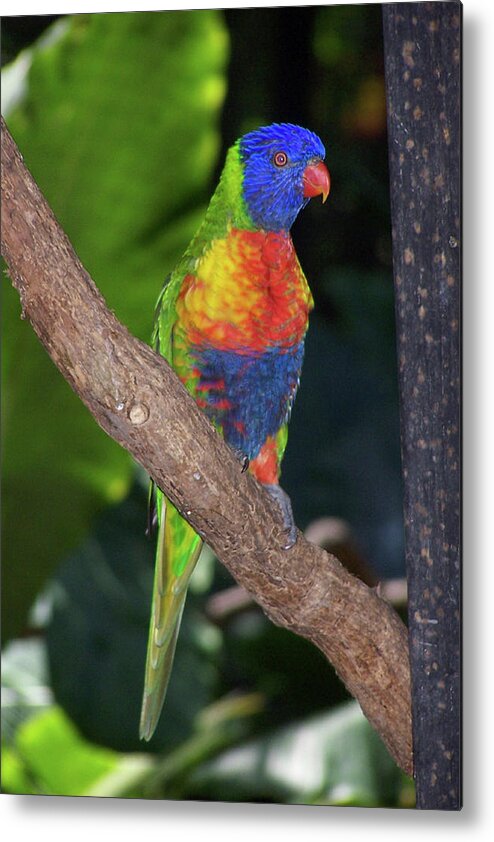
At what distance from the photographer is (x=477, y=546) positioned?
6.66 feet

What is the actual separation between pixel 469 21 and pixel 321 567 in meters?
1.20

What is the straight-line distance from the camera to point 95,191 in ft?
7.27

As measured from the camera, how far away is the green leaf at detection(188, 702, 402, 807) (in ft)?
6.92

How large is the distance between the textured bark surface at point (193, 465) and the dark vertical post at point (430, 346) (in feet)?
0.22

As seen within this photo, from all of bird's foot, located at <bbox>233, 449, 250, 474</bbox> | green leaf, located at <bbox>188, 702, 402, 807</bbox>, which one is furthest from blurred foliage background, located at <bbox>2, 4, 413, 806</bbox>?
bird's foot, located at <bbox>233, 449, 250, 474</bbox>

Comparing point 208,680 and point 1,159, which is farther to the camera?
point 208,680

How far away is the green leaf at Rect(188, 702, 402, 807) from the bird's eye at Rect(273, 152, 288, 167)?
1.19m

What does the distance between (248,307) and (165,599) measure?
0.70 metres

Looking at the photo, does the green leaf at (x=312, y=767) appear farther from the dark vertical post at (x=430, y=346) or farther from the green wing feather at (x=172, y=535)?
the green wing feather at (x=172, y=535)

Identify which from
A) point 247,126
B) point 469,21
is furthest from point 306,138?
point 469,21

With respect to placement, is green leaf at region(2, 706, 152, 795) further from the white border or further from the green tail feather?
the white border

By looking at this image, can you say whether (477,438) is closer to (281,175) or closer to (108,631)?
(281,175)

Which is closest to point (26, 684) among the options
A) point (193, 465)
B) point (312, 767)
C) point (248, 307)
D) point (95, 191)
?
point (312, 767)

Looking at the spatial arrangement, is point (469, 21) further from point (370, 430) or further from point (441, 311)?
point (370, 430)
